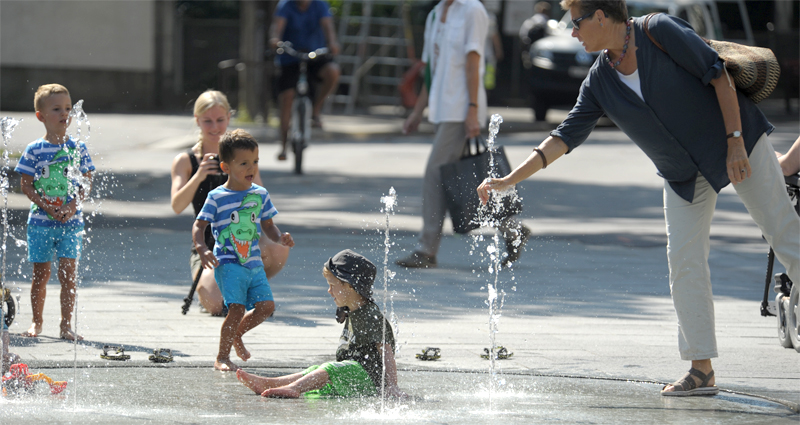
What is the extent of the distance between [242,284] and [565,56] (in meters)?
15.8

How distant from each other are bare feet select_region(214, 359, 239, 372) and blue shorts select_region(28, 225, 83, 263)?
3.88 feet

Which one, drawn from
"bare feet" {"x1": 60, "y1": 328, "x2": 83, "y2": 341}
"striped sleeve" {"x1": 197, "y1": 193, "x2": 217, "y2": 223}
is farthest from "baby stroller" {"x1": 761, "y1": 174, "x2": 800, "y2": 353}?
"bare feet" {"x1": 60, "y1": 328, "x2": 83, "y2": 341}

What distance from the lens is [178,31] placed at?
2639cm

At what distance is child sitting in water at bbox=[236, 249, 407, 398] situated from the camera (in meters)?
4.37

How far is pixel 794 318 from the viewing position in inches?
205

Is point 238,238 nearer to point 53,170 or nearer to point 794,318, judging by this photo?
point 53,170

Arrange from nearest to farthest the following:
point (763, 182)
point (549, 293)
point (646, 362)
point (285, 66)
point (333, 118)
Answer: point (763, 182)
point (646, 362)
point (549, 293)
point (285, 66)
point (333, 118)

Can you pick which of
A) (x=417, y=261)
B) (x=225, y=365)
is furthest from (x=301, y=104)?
(x=225, y=365)

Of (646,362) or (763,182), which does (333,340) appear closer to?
(646,362)

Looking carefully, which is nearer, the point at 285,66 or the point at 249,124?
the point at 285,66

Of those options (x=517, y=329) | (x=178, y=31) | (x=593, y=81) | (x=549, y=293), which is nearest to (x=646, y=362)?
(x=517, y=329)

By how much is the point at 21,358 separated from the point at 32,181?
97 cm

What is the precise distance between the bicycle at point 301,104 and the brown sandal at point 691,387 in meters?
9.24

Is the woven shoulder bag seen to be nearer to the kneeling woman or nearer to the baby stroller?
the baby stroller
